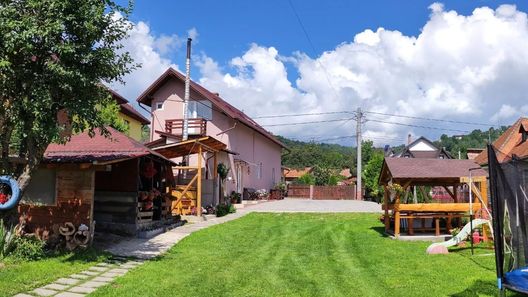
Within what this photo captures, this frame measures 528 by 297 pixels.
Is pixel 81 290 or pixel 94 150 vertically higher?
pixel 94 150

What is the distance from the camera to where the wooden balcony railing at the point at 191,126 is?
87.0ft

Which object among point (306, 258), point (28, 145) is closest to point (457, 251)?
point (306, 258)

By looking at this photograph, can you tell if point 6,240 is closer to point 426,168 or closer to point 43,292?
point 43,292

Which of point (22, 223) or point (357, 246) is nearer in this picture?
point (22, 223)

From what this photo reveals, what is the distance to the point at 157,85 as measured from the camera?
29.1 m

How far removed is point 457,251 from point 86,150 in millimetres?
9921

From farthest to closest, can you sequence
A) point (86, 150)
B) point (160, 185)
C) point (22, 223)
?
point (160, 185) → point (86, 150) → point (22, 223)

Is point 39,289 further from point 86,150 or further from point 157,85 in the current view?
point 157,85

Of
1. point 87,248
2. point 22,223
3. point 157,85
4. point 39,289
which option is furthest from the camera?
point 157,85

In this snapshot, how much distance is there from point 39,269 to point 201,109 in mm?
20365

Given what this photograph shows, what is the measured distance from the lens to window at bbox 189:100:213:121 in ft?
91.6

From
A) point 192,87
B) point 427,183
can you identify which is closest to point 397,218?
point 427,183

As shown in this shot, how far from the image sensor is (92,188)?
441 inches

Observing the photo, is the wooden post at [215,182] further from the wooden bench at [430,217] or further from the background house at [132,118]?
the background house at [132,118]
